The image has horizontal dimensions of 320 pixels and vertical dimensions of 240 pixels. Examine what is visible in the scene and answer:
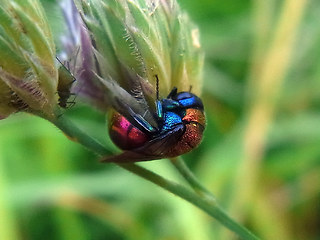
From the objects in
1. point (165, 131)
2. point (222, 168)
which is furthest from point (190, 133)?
point (222, 168)

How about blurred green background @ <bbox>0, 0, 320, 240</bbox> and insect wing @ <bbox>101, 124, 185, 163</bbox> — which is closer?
insect wing @ <bbox>101, 124, 185, 163</bbox>

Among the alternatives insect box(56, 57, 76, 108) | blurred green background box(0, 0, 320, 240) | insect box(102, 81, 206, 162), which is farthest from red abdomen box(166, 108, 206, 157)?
blurred green background box(0, 0, 320, 240)

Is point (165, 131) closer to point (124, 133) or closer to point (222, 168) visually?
point (124, 133)

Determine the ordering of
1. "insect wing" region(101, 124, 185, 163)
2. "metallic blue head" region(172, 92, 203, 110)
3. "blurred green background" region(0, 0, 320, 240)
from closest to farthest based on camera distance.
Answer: "insect wing" region(101, 124, 185, 163)
"metallic blue head" region(172, 92, 203, 110)
"blurred green background" region(0, 0, 320, 240)

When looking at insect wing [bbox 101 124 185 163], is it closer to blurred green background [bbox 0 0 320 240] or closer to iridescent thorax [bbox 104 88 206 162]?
iridescent thorax [bbox 104 88 206 162]

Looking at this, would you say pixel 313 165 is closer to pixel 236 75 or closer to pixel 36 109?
pixel 236 75

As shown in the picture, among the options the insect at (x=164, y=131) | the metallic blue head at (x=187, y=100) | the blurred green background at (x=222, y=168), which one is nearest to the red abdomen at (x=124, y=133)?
the insect at (x=164, y=131)
